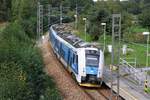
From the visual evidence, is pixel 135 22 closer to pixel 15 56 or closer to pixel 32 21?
pixel 32 21

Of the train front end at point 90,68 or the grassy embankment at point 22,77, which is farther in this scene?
the train front end at point 90,68

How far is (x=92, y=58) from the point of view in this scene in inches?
1396

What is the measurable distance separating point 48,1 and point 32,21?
34.9 m

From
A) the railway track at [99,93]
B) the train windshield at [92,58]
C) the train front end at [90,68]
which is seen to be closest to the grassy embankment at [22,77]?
the train front end at [90,68]

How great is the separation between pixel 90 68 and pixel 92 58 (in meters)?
0.95

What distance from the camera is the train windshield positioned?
35094 mm

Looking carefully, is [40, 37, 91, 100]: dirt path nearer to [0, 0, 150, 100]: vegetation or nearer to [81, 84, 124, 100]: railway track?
[81, 84, 124, 100]: railway track

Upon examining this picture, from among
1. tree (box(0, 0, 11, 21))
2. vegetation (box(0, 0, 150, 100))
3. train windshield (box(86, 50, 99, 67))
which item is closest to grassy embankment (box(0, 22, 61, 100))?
vegetation (box(0, 0, 150, 100))

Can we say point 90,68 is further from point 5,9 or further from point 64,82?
point 5,9

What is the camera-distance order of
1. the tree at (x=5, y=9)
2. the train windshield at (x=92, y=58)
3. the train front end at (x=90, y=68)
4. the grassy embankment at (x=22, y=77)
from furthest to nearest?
the tree at (x=5, y=9) < the train windshield at (x=92, y=58) < the train front end at (x=90, y=68) < the grassy embankment at (x=22, y=77)

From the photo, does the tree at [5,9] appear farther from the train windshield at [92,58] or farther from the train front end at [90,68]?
the train front end at [90,68]

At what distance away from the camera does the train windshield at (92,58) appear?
35094 millimetres

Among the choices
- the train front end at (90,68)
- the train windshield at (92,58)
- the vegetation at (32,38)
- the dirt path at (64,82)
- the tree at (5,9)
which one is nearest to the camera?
the vegetation at (32,38)

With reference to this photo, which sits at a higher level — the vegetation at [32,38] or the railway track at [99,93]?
the vegetation at [32,38]
